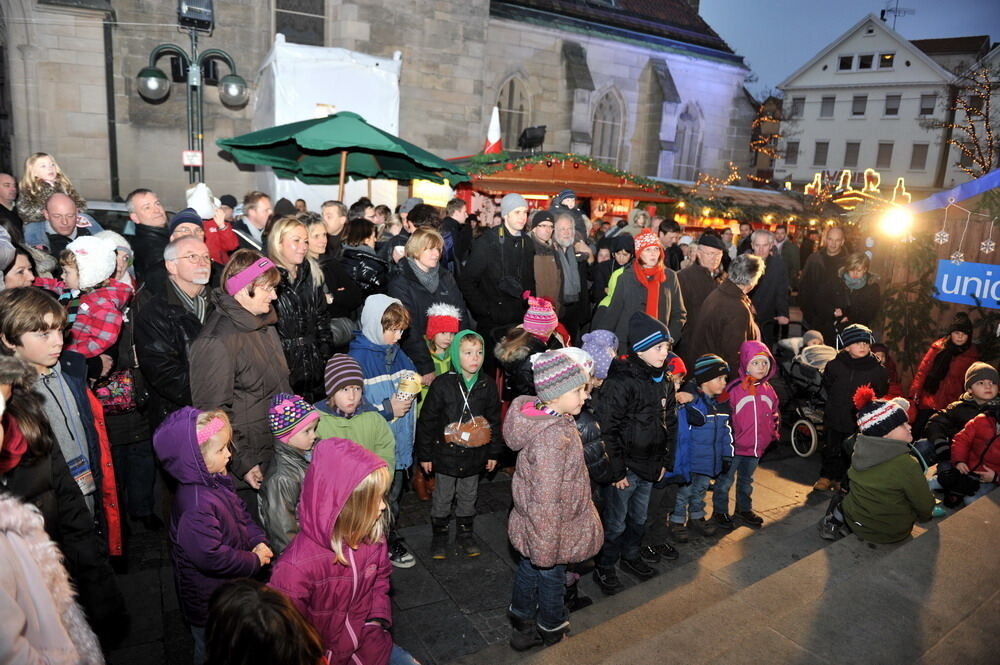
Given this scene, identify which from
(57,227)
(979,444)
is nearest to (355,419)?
(57,227)

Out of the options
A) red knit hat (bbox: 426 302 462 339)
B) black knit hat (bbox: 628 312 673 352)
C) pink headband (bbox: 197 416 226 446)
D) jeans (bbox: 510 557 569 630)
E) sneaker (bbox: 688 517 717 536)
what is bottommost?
sneaker (bbox: 688 517 717 536)

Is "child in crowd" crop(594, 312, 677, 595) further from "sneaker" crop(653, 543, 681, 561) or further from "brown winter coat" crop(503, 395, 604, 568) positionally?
"brown winter coat" crop(503, 395, 604, 568)

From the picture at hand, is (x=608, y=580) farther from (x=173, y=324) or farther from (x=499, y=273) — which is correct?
(x=173, y=324)

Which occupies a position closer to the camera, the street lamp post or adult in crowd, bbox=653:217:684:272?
adult in crowd, bbox=653:217:684:272

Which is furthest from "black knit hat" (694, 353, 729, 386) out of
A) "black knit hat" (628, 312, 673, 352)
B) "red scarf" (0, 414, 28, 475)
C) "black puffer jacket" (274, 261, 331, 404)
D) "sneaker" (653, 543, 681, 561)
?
"red scarf" (0, 414, 28, 475)

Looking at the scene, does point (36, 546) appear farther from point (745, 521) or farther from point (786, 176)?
point (786, 176)

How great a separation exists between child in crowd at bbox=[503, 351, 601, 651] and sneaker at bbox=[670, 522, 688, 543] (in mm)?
1634

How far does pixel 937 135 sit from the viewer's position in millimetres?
43250

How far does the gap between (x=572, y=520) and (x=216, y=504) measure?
1.89 metres

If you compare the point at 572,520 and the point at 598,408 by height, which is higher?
the point at 598,408

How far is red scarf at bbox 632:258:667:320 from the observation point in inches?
240

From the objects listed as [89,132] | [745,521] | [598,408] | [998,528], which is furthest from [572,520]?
[89,132]

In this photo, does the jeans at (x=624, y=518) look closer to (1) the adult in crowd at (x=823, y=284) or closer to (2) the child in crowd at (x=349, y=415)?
(2) the child in crowd at (x=349, y=415)

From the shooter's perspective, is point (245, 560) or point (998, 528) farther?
point (998, 528)
